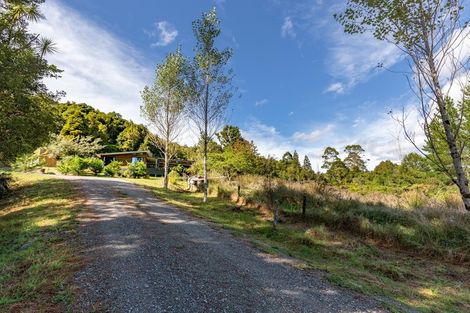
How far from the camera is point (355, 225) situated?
905 cm

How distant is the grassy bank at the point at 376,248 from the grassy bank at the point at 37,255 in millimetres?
4264

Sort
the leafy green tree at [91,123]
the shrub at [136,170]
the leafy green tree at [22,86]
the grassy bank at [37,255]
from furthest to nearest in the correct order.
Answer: the leafy green tree at [91,123], the shrub at [136,170], the leafy green tree at [22,86], the grassy bank at [37,255]

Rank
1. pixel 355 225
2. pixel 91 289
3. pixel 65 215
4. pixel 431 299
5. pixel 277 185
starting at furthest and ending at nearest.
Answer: pixel 277 185 → pixel 355 225 → pixel 65 215 → pixel 431 299 → pixel 91 289

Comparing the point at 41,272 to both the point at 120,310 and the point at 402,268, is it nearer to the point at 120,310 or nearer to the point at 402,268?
the point at 120,310

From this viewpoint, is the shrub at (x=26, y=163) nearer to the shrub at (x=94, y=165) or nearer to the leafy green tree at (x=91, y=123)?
the shrub at (x=94, y=165)

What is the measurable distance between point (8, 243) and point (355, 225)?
9579 mm

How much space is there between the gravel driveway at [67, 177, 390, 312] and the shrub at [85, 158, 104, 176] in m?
21.6

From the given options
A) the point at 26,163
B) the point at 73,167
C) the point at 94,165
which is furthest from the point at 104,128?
the point at 73,167

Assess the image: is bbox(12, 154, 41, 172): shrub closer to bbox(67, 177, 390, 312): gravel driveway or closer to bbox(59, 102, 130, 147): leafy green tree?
bbox(59, 102, 130, 147): leafy green tree

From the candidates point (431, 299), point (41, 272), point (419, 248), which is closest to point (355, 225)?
point (419, 248)

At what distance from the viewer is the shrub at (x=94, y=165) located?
85.4 feet

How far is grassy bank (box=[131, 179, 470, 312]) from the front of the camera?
4.80m

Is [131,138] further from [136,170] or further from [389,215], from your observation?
[389,215]

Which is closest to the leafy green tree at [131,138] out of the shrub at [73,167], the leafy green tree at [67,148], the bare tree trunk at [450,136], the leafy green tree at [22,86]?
the leafy green tree at [67,148]
